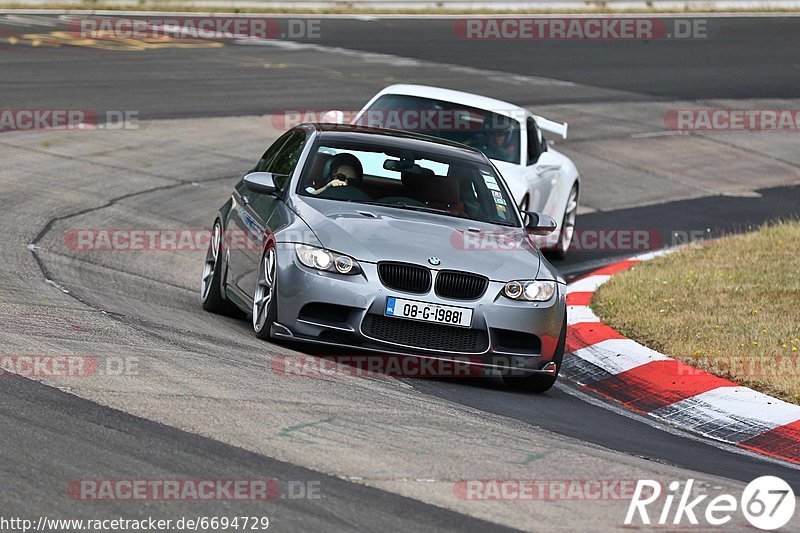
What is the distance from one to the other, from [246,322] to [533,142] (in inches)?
195

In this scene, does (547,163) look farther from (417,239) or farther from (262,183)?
(417,239)

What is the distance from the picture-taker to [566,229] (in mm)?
14148

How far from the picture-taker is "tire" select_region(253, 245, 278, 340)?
8172mm

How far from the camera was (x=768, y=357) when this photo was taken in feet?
29.1

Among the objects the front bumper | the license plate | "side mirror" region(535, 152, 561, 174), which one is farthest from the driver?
"side mirror" region(535, 152, 561, 174)

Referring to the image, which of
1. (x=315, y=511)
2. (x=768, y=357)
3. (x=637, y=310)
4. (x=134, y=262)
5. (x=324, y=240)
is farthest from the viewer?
(x=134, y=262)

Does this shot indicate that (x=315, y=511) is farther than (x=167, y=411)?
No

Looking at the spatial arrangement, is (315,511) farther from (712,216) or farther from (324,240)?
(712,216)

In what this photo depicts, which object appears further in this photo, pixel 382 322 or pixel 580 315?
pixel 580 315

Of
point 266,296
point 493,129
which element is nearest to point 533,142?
point 493,129

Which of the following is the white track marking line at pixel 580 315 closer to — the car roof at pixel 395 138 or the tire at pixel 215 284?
the car roof at pixel 395 138

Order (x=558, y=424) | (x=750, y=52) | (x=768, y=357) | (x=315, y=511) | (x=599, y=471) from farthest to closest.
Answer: (x=750, y=52) < (x=768, y=357) < (x=558, y=424) < (x=599, y=471) < (x=315, y=511)

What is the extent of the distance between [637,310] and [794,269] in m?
2.03

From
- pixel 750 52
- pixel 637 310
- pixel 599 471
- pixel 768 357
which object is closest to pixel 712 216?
pixel 637 310
